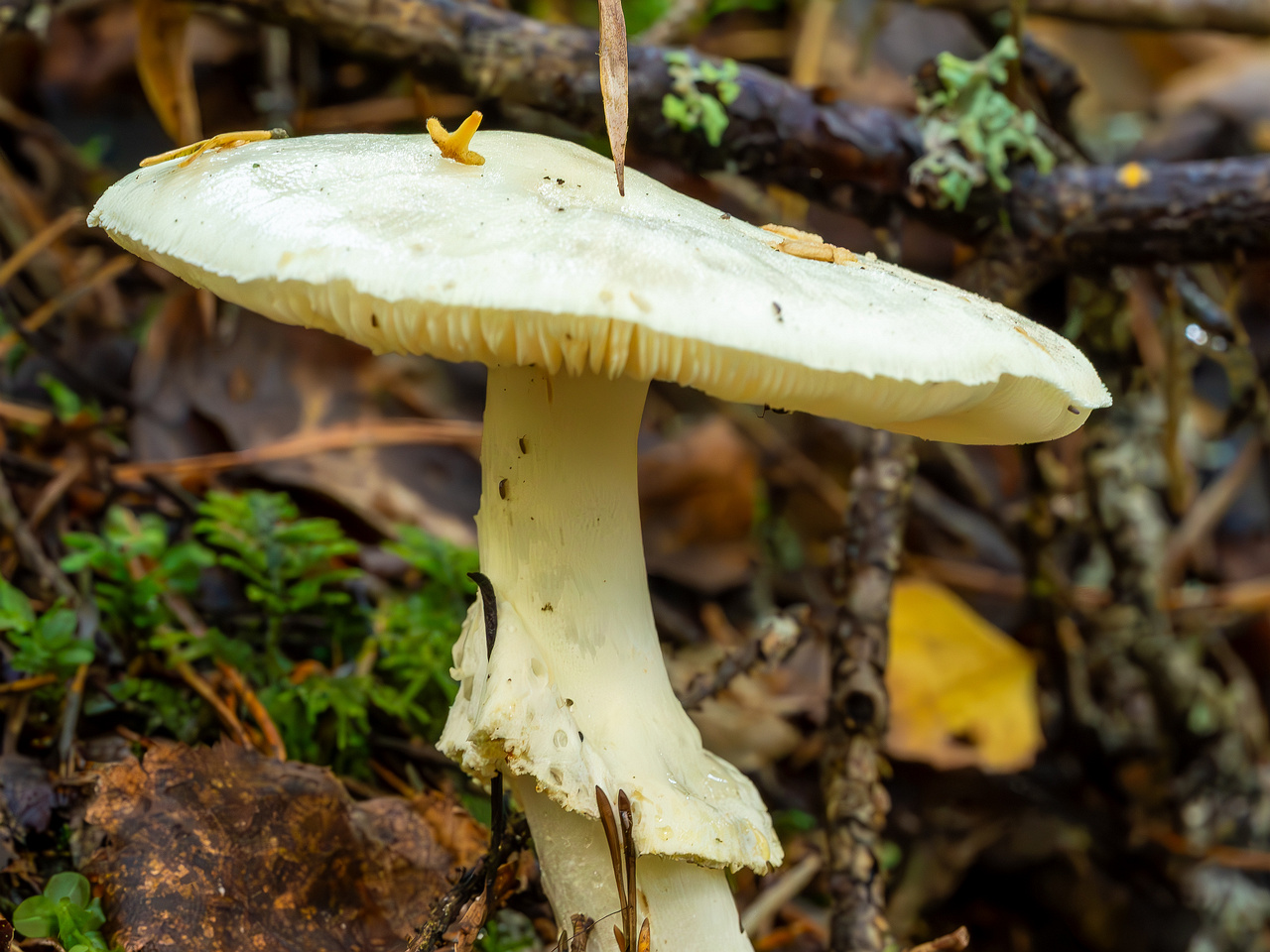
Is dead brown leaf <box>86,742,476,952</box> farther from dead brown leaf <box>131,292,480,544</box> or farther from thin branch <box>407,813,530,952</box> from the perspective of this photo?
dead brown leaf <box>131,292,480,544</box>

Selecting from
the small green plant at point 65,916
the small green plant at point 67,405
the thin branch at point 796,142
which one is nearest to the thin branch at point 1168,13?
the thin branch at point 796,142

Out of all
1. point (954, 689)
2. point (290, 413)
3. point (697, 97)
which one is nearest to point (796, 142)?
point (697, 97)

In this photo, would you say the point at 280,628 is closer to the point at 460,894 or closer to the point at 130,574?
→ the point at 130,574

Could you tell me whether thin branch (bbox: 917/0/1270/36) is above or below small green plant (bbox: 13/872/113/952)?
above

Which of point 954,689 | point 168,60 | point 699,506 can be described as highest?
point 168,60

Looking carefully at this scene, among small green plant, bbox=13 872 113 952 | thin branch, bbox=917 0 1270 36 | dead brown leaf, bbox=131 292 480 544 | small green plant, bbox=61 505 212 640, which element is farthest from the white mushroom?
thin branch, bbox=917 0 1270 36

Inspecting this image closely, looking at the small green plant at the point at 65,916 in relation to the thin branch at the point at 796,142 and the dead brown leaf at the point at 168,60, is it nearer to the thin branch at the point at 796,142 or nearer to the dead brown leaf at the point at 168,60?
the thin branch at the point at 796,142
